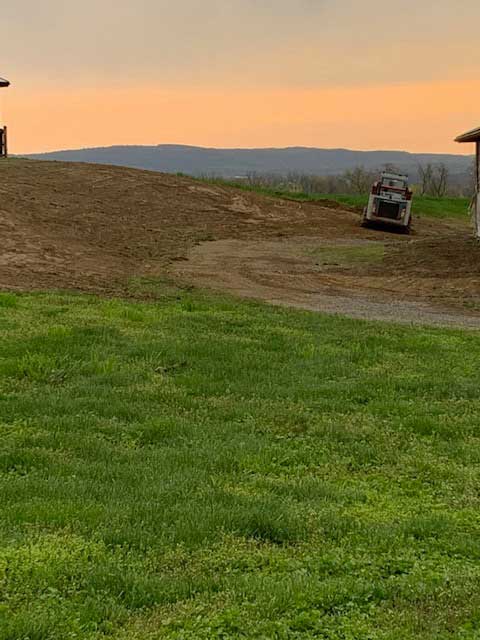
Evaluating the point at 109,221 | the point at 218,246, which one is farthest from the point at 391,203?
the point at 109,221

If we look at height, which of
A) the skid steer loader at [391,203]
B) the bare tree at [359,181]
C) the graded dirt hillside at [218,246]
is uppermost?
the bare tree at [359,181]

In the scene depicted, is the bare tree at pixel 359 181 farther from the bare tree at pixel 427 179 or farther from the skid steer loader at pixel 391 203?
the skid steer loader at pixel 391 203

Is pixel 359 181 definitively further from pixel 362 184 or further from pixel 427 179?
pixel 427 179

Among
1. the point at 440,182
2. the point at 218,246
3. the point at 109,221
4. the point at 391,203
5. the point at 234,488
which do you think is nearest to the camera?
the point at 234,488

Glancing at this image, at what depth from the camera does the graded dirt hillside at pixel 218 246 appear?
16.4m

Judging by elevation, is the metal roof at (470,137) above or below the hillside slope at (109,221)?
above

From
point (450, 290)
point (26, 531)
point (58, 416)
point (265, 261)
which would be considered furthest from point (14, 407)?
point (265, 261)

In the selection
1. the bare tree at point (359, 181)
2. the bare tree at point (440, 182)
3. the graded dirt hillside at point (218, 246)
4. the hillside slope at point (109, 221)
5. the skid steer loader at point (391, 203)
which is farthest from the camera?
the bare tree at point (440, 182)

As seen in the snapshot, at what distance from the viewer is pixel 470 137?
2600cm

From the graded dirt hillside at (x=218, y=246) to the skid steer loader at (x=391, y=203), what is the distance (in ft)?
2.37

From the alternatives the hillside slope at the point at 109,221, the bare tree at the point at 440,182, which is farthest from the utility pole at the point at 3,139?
the bare tree at the point at 440,182

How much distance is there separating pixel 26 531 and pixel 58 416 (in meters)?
2.47

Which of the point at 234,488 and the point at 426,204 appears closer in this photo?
the point at 234,488

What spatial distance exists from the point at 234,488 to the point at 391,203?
87.3ft
